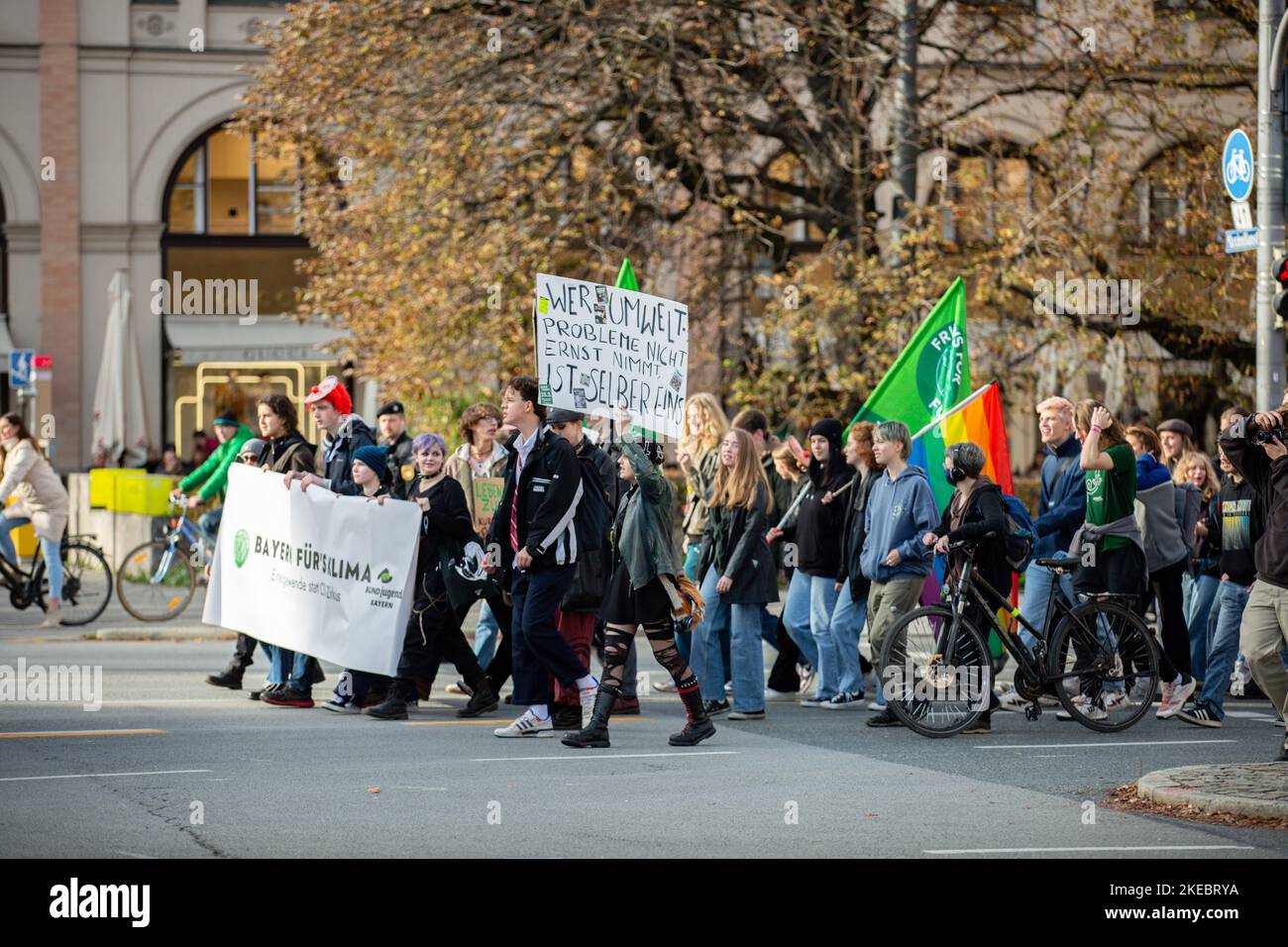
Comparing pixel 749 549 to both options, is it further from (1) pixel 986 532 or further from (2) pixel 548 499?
(2) pixel 548 499

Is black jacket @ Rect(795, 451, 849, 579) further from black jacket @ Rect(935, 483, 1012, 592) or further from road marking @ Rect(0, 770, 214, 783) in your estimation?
road marking @ Rect(0, 770, 214, 783)

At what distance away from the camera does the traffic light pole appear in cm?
1477

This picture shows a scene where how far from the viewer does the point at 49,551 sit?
1638 cm

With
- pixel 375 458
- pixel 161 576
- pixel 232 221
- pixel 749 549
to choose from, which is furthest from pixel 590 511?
pixel 232 221

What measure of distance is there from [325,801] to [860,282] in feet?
38.9

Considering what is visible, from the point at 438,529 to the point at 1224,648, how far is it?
15.7ft

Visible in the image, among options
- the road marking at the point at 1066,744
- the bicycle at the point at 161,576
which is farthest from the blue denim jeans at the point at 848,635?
the bicycle at the point at 161,576

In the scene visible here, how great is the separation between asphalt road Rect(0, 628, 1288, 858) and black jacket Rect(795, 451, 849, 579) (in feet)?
3.13

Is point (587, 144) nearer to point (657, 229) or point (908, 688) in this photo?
point (657, 229)

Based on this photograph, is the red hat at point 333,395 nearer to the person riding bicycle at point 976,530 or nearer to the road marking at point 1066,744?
the person riding bicycle at point 976,530

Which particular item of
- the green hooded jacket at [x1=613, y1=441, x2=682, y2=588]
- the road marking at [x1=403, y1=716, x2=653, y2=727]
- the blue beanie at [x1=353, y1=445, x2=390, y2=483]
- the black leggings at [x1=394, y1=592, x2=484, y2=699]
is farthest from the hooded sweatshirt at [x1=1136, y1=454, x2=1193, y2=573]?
the blue beanie at [x1=353, y1=445, x2=390, y2=483]

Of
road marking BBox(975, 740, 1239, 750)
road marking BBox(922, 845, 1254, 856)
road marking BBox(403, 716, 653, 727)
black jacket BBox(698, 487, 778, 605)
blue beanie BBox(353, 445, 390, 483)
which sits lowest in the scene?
road marking BBox(975, 740, 1239, 750)

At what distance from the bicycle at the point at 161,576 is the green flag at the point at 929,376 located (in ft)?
22.8

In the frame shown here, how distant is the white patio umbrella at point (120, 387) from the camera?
26.2 meters
